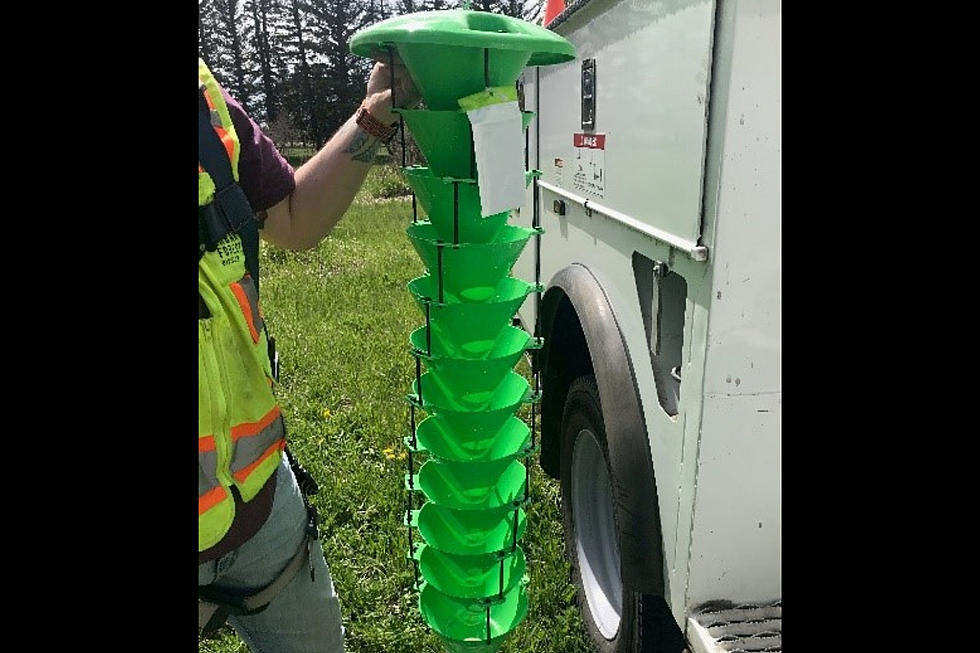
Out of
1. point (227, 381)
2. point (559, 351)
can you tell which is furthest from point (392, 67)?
point (559, 351)

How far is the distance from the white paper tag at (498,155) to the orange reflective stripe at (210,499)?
714 mm

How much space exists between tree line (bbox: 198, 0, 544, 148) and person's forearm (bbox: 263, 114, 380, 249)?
29322 mm

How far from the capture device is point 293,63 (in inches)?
1331

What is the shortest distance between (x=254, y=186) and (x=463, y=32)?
62 centimetres

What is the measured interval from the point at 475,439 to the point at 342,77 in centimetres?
3210

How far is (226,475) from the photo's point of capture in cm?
139

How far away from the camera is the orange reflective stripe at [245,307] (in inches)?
55.6

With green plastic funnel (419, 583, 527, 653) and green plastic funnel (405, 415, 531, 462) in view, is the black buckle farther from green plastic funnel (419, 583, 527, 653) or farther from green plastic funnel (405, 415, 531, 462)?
green plastic funnel (419, 583, 527, 653)

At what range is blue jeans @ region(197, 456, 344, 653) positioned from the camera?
1.58 meters

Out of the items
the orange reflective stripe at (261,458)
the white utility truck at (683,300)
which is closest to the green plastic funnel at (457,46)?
the white utility truck at (683,300)

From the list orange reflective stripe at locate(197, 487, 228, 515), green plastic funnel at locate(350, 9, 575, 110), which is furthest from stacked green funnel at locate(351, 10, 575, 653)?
orange reflective stripe at locate(197, 487, 228, 515)

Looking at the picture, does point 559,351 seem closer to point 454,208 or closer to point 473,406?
point 473,406
